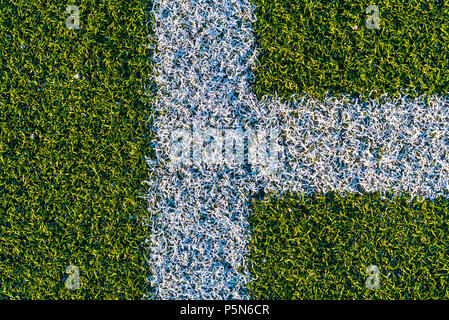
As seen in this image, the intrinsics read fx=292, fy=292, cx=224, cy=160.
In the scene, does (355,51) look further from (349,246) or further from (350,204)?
(349,246)

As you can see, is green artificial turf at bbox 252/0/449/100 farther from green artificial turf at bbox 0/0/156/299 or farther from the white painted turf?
green artificial turf at bbox 0/0/156/299

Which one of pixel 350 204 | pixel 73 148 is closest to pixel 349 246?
pixel 350 204

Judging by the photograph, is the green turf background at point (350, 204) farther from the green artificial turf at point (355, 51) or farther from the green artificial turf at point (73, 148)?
the green artificial turf at point (73, 148)

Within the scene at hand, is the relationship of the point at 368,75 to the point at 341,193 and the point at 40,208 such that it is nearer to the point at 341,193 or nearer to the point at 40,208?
the point at 341,193

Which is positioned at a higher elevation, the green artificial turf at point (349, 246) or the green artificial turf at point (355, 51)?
the green artificial turf at point (355, 51)

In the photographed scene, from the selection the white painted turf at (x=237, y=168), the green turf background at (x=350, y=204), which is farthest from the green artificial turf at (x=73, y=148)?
the green turf background at (x=350, y=204)

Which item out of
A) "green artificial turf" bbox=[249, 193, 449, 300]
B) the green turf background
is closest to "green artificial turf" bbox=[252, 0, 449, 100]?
the green turf background

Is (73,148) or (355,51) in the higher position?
(355,51)
